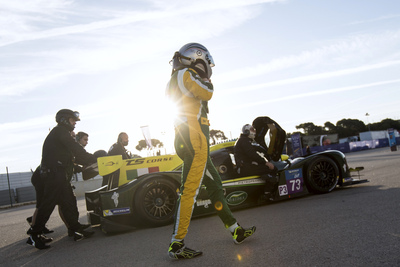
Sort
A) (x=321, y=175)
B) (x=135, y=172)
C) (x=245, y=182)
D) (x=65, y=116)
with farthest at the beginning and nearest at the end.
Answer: (x=321, y=175) → (x=245, y=182) → (x=135, y=172) → (x=65, y=116)

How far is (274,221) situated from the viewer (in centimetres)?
423

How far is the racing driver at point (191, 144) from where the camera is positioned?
3105mm

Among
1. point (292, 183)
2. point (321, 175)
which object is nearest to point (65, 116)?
point (292, 183)

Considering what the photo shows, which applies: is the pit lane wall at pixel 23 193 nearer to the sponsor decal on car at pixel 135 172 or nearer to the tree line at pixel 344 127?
the sponsor decal on car at pixel 135 172

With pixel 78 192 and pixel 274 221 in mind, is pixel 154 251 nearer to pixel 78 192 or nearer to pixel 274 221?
pixel 274 221

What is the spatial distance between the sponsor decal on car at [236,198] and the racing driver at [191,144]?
2.16 m

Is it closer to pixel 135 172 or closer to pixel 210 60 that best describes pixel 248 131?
pixel 135 172

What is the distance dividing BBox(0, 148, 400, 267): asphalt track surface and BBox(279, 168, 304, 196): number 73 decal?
1.34 feet

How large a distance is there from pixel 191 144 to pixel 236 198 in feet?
8.75

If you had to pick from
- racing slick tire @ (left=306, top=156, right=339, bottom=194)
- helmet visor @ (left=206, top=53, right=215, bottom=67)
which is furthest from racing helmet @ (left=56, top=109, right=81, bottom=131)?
racing slick tire @ (left=306, top=156, right=339, bottom=194)

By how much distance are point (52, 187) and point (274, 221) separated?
9.68ft

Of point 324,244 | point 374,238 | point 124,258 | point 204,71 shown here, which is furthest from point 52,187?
point 374,238

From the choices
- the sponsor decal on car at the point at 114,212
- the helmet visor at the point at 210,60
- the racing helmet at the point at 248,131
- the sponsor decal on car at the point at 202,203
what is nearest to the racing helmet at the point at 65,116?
the sponsor decal on car at the point at 114,212

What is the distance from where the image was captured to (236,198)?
5.59 metres
